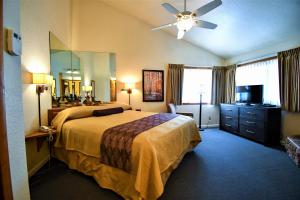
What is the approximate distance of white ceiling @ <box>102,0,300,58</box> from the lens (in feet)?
9.34

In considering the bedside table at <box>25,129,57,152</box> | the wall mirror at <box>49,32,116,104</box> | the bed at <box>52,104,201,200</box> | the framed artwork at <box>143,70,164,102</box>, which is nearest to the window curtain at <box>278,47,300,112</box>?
the bed at <box>52,104,201,200</box>

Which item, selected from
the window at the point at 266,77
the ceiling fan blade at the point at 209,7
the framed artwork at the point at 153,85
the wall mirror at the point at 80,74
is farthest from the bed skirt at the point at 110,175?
the window at the point at 266,77

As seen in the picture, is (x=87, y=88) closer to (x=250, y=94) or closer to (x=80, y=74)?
(x=80, y=74)

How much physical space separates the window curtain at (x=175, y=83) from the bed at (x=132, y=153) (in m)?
2.13

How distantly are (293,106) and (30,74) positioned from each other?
195 inches

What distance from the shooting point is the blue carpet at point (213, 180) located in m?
1.91

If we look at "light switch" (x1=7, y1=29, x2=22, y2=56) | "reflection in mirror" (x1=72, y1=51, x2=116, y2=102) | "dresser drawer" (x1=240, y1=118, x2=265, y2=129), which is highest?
"reflection in mirror" (x1=72, y1=51, x2=116, y2=102)

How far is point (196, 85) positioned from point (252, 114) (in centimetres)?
202

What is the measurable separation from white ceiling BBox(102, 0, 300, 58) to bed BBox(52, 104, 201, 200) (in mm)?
2368

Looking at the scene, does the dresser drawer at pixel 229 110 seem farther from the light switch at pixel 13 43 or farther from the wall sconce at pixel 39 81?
the light switch at pixel 13 43

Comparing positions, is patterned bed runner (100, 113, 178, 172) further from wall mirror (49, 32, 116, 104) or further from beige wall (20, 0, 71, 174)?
wall mirror (49, 32, 116, 104)

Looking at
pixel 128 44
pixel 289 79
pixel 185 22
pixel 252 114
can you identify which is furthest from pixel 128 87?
pixel 289 79

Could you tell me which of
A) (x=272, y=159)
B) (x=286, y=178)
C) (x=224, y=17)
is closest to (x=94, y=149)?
(x=286, y=178)

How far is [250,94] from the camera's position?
429 cm
